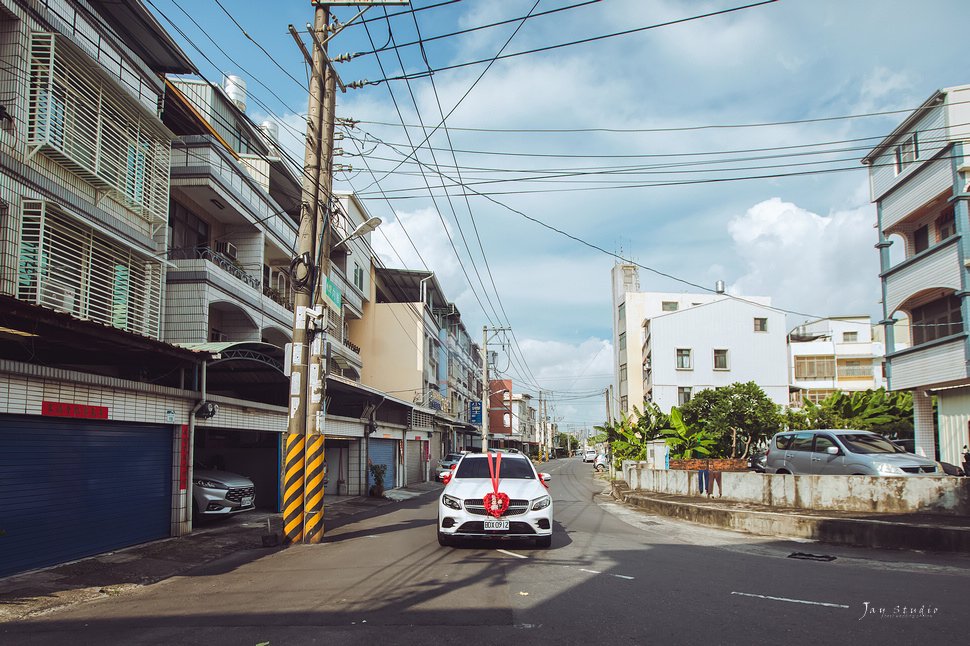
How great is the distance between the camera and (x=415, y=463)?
126 ft

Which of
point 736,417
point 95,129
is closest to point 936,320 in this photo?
point 736,417

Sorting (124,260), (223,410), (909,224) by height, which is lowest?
(223,410)

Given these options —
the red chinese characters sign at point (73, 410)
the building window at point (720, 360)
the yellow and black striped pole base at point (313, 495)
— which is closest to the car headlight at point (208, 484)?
the yellow and black striped pole base at point (313, 495)

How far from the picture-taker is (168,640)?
6023mm

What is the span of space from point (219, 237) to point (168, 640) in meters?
18.4

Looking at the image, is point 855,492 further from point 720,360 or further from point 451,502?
point 720,360

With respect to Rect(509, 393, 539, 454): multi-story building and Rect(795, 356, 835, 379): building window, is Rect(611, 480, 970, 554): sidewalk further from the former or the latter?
Rect(509, 393, 539, 454): multi-story building

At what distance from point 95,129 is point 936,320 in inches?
1029

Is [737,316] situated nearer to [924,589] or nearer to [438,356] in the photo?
[438,356]

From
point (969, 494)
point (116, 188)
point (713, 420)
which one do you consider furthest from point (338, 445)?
point (713, 420)

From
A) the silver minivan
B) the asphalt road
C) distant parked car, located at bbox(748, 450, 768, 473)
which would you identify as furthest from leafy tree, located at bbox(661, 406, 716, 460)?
the asphalt road

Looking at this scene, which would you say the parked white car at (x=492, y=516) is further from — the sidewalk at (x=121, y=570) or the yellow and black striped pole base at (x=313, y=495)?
the sidewalk at (x=121, y=570)

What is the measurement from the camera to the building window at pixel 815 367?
55.5 metres

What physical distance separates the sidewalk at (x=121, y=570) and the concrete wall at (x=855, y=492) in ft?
33.1
